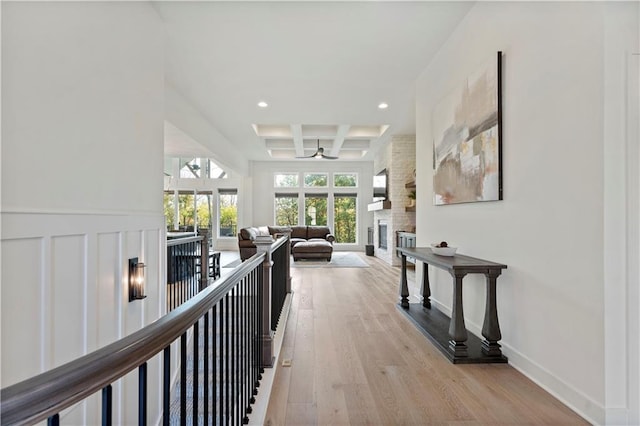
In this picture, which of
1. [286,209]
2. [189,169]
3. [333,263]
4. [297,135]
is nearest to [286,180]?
[286,209]

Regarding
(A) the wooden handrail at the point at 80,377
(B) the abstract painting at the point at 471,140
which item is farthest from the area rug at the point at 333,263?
(A) the wooden handrail at the point at 80,377

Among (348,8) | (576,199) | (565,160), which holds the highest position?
(348,8)

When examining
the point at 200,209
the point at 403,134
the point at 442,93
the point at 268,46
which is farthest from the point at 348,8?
the point at 200,209

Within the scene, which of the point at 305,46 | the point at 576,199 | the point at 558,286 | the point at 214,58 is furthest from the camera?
the point at 214,58

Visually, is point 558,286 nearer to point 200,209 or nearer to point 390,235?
point 390,235

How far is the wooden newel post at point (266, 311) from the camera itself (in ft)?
7.75

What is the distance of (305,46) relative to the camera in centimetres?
340

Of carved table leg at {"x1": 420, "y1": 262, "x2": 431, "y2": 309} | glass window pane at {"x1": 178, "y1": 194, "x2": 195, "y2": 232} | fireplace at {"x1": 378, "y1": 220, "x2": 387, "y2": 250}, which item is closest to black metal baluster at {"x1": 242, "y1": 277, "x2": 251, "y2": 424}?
carved table leg at {"x1": 420, "y1": 262, "x2": 431, "y2": 309}

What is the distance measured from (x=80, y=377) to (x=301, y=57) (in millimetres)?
3722

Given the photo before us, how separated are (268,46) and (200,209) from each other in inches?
328

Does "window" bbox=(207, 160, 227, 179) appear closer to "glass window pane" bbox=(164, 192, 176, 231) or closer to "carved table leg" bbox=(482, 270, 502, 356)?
"glass window pane" bbox=(164, 192, 176, 231)

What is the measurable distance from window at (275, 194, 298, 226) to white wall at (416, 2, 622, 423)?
820cm

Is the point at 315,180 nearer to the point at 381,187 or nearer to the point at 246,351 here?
the point at 381,187

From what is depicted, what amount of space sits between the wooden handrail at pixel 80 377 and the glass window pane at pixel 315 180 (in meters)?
10.0
